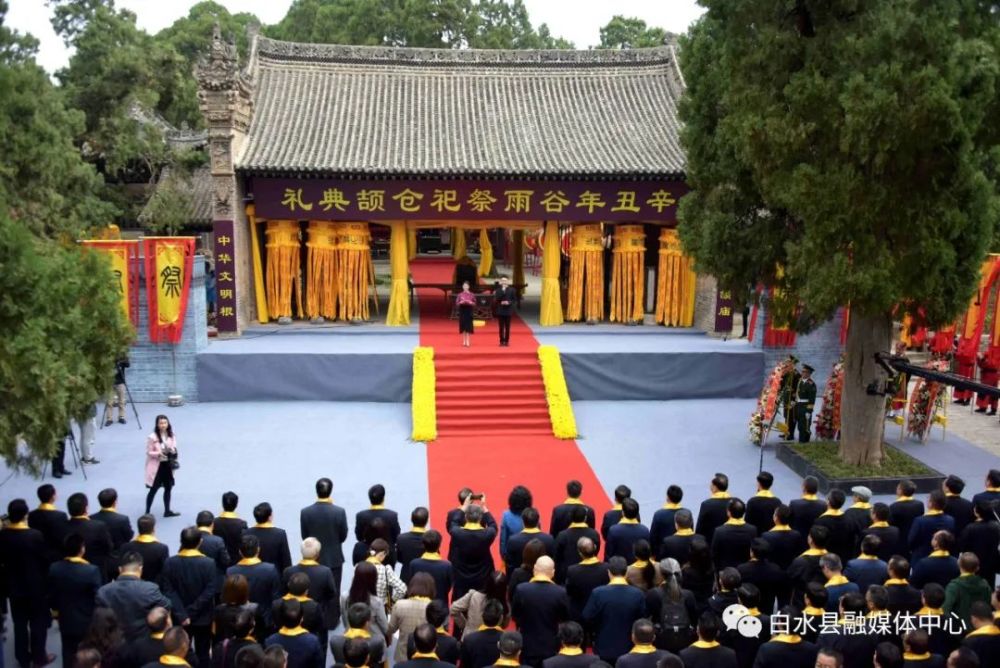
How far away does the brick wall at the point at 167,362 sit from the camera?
1534 centimetres

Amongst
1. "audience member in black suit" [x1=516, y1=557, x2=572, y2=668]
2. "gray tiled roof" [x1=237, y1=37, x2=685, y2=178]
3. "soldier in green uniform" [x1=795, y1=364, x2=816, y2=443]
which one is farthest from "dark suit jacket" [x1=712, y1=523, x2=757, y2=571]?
"gray tiled roof" [x1=237, y1=37, x2=685, y2=178]

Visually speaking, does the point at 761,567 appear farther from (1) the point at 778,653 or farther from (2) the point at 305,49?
(2) the point at 305,49

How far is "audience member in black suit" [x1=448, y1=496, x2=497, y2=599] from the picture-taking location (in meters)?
7.05

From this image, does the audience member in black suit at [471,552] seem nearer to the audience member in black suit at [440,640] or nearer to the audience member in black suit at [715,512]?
Result: the audience member in black suit at [440,640]

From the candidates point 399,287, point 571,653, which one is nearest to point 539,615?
point 571,653

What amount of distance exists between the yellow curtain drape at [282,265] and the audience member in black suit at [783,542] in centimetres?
1370

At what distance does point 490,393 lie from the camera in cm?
1492

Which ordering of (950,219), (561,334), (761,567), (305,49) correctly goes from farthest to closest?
(305,49), (561,334), (950,219), (761,567)

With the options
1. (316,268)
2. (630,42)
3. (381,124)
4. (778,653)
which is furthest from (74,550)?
(630,42)

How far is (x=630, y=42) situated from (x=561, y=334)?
37642 mm

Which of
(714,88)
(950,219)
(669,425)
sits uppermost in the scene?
(714,88)

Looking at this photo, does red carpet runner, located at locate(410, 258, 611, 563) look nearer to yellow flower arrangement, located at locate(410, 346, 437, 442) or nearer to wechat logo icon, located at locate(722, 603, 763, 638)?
yellow flower arrangement, located at locate(410, 346, 437, 442)

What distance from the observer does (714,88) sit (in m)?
12.2

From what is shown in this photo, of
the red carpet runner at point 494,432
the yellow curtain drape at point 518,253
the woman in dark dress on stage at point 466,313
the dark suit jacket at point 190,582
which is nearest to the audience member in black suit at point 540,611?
the dark suit jacket at point 190,582
